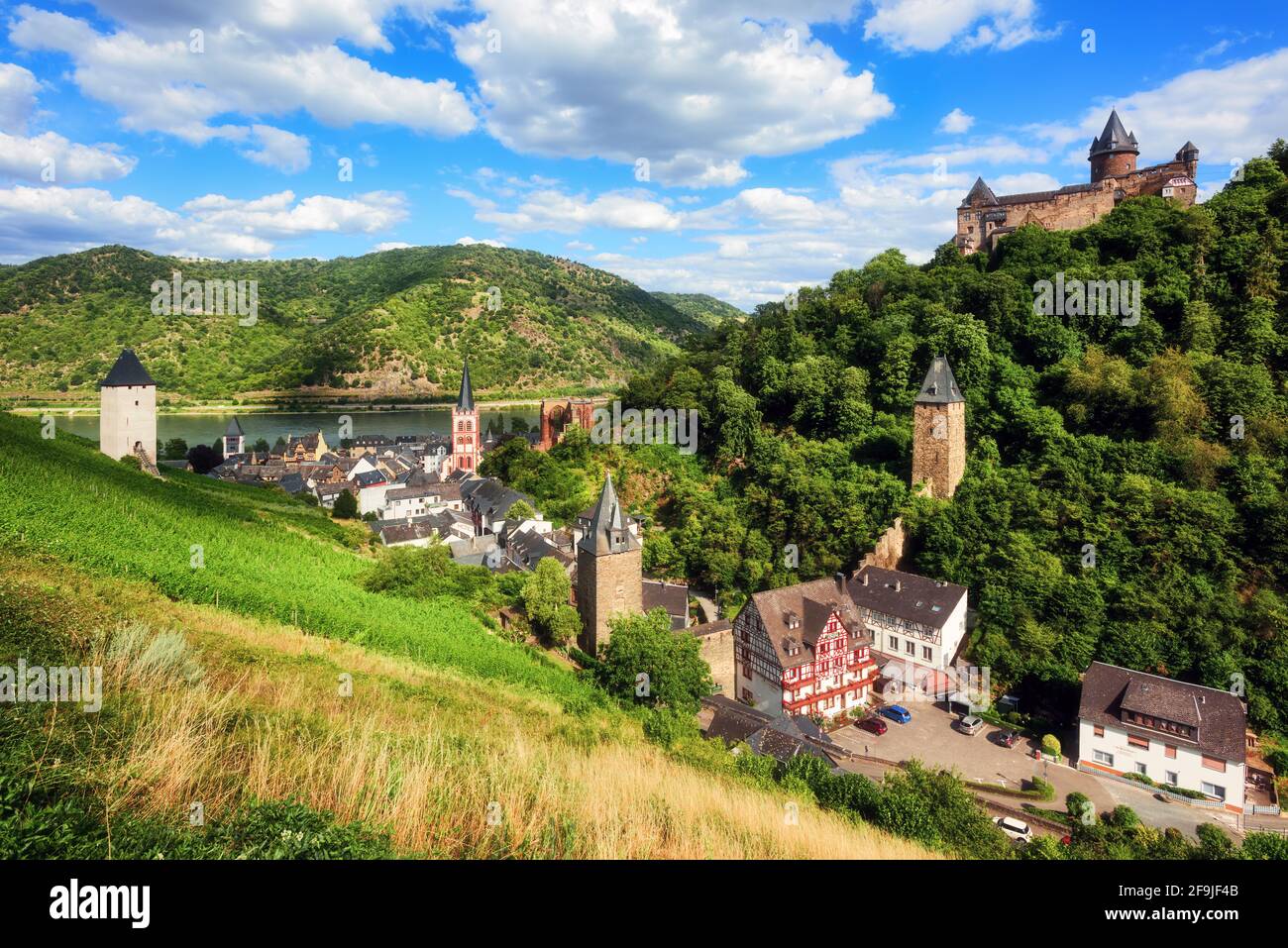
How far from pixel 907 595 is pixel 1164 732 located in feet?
30.6

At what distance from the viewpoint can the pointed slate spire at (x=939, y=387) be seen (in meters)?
31.4

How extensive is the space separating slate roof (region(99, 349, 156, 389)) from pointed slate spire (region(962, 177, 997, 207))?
48.2 meters

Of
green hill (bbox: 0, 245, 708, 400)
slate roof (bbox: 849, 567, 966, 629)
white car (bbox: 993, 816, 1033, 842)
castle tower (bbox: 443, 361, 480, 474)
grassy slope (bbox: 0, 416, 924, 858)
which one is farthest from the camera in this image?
green hill (bbox: 0, 245, 708, 400)

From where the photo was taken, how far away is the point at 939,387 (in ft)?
104

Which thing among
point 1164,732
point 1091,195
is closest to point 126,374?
point 1164,732

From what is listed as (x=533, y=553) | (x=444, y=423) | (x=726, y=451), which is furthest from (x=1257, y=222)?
(x=444, y=423)

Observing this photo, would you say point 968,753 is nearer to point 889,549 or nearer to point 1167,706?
point 1167,706

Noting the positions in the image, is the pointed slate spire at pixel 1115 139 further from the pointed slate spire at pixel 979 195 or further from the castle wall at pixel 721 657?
the castle wall at pixel 721 657

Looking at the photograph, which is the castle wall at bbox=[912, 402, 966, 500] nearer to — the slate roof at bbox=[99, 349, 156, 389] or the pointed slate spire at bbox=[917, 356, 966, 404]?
the pointed slate spire at bbox=[917, 356, 966, 404]

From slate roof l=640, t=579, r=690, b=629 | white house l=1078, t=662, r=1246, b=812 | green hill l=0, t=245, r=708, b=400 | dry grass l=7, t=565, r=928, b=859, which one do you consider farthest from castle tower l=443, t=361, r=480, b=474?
green hill l=0, t=245, r=708, b=400

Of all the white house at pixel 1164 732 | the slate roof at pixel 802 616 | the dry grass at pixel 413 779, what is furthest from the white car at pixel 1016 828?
the dry grass at pixel 413 779

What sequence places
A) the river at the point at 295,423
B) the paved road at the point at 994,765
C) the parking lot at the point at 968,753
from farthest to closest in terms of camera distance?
the river at the point at 295,423, the parking lot at the point at 968,753, the paved road at the point at 994,765

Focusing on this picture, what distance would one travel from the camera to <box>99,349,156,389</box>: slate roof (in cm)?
2683

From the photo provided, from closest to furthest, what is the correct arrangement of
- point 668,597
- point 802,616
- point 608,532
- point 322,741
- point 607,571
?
1. point 322,741
2. point 607,571
3. point 608,532
4. point 802,616
5. point 668,597
